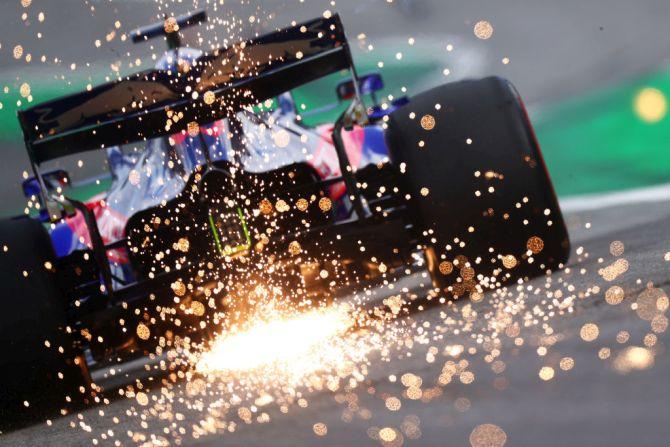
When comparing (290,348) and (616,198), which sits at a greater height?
(290,348)

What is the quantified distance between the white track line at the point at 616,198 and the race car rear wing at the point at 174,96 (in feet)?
20.5

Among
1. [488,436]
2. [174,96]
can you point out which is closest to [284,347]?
[174,96]

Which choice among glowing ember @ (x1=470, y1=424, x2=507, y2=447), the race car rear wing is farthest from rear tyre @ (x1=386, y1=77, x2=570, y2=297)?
glowing ember @ (x1=470, y1=424, x2=507, y2=447)

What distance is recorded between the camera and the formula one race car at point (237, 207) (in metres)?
4.57

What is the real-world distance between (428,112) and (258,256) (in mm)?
1129

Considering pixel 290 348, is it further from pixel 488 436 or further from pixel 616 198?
pixel 616 198

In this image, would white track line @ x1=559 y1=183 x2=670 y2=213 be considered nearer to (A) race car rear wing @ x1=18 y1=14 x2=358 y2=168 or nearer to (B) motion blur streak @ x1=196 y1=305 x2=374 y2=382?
(B) motion blur streak @ x1=196 y1=305 x2=374 y2=382

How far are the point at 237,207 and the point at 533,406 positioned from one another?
2997mm

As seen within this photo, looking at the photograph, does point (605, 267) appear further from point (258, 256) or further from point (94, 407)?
point (94, 407)

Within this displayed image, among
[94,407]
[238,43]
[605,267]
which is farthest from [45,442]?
[605,267]

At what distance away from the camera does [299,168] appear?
5.09 metres

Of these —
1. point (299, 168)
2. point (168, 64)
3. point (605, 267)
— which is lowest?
point (605, 267)

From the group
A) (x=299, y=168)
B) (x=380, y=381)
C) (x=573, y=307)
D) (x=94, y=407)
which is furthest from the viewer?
(x=299, y=168)

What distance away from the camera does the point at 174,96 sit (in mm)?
4723
